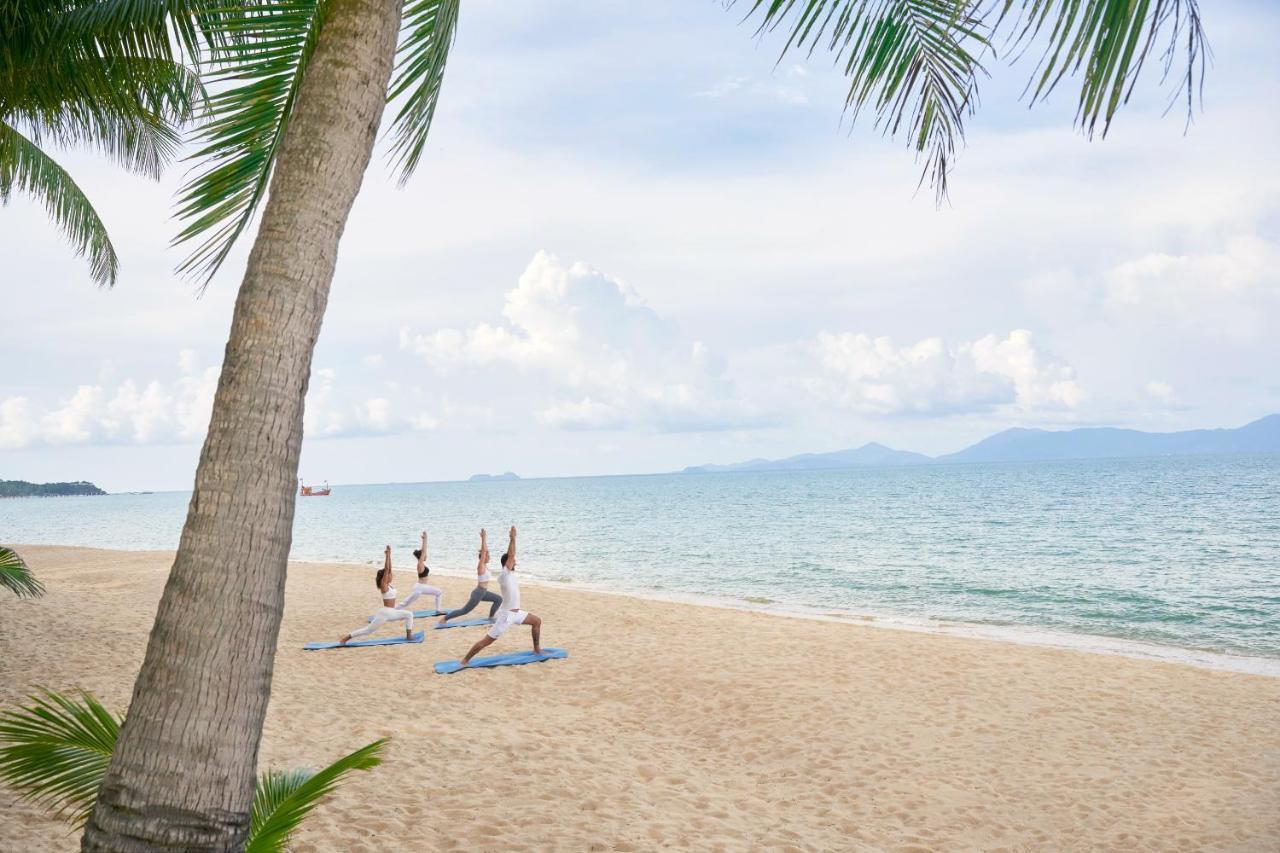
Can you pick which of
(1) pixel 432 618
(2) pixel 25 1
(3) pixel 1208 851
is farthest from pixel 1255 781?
(1) pixel 432 618

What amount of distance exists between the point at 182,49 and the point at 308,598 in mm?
13830

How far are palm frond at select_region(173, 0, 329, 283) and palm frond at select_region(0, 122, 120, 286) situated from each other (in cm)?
499

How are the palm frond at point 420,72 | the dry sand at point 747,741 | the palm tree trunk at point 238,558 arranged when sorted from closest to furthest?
the palm tree trunk at point 238,558 < the palm frond at point 420,72 < the dry sand at point 747,741

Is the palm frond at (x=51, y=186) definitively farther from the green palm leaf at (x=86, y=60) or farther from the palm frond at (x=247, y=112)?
the palm frond at (x=247, y=112)

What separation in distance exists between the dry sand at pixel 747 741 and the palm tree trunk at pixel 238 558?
2.87 metres

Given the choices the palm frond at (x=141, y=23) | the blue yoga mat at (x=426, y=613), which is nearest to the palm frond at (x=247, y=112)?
the palm frond at (x=141, y=23)

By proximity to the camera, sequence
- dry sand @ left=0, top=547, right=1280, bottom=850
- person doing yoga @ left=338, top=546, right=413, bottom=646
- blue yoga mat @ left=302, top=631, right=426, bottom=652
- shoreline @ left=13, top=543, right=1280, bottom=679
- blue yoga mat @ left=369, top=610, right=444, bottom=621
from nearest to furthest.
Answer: dry sand @ left=0, top=547, right=1280, bottom=850
blue yoga mat @ left=302, top=631, right=426, bottom=652
person doing yoga @ left=338, top=546, right=413, bottom=646
shoreline @ left=13, top=543, right=1280, bottom=679
blue yoga mat @ left=369, top=610, right=444, bottom=621

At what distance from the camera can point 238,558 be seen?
2098mm

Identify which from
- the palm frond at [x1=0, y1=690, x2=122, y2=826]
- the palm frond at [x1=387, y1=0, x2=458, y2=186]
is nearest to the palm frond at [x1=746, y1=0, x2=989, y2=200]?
the palm frond at [x1=387, y1=0, x2=458, y2=186]

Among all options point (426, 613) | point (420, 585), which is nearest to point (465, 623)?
point (420, 585)

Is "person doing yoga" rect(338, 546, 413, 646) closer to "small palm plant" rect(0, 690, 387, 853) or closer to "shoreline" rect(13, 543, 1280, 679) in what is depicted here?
"shoreline" rect(13, 543, 1280, 679)

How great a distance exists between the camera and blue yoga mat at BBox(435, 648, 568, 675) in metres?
9.49

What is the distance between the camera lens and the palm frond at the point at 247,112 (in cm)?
319

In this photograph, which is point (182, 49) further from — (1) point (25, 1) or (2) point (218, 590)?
(2) point (218, 590)
